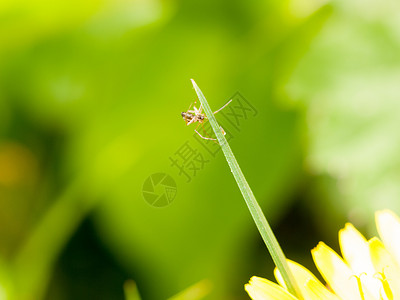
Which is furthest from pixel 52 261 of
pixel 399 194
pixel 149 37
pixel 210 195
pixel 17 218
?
pixel 399 194

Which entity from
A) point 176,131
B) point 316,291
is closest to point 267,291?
point 316,291

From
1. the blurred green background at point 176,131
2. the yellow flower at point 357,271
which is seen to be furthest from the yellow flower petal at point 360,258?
the blurred green background at point 176,131

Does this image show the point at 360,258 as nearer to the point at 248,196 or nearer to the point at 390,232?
the point at 390,232

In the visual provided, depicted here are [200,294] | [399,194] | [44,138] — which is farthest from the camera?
[44,138]

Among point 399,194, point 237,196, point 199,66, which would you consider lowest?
point 399,194

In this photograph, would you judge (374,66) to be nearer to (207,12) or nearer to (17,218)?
(207,12)

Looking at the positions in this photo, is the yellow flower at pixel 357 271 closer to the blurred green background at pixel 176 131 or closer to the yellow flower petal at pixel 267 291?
the yellow flower petal at pixel 267 291
